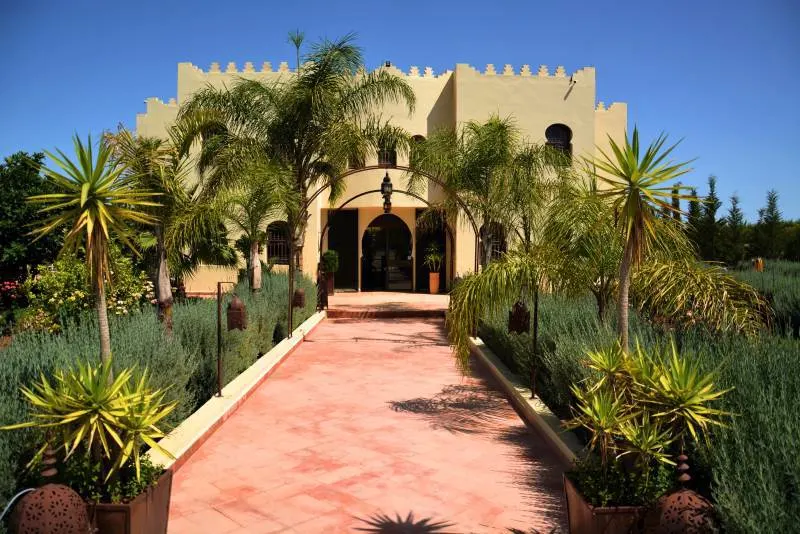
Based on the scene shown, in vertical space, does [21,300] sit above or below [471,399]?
above

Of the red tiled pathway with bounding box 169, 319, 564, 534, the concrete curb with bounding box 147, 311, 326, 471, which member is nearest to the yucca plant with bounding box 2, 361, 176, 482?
the concrete curb with bounding box 147, 311, 326, 471

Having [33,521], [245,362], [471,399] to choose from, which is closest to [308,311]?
[245,362]

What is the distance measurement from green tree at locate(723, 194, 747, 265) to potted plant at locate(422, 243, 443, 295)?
1173 centimetres

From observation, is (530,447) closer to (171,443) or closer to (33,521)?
(171,443)

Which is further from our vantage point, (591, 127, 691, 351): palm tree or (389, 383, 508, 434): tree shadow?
(389, 383, 508, 434): tree shadow

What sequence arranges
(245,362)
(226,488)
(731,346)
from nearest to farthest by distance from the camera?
1. (226,488)
2. (731,346)
3. (245,362)

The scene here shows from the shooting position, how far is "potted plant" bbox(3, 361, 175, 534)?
11.2 feet

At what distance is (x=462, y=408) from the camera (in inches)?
294

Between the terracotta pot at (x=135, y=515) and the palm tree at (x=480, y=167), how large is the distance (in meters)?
10.0

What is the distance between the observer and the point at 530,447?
589 centimetres

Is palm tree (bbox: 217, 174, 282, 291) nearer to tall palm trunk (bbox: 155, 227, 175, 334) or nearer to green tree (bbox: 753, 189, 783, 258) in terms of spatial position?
tall palm trunk (bbox: 155, 227, 175, 334)

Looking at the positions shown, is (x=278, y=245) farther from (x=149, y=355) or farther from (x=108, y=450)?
(x=108, y=450)

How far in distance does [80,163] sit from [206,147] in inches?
385

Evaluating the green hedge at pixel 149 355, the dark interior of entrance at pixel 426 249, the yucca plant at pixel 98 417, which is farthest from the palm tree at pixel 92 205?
the dark interior of entrance at pixel 426 249
